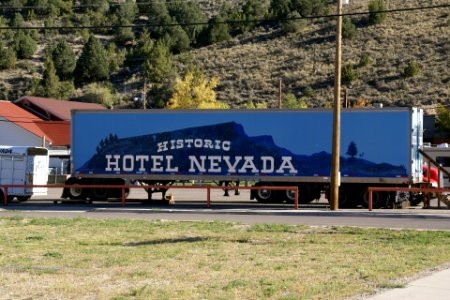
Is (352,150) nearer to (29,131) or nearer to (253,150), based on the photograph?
(253,150)

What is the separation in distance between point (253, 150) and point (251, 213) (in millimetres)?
4932

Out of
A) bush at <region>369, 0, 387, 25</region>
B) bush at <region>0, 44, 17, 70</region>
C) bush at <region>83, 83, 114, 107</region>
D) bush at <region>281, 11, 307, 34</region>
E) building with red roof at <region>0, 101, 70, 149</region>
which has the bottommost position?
building with red roof at <region>0, 101, 70, 149</region>

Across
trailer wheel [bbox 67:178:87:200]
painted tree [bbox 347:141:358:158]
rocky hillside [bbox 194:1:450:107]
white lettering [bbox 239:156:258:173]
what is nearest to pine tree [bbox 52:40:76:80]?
rocky hillside [bbox 194:1:450:107]

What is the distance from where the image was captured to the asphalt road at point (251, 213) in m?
25.8

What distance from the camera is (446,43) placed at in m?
89.2

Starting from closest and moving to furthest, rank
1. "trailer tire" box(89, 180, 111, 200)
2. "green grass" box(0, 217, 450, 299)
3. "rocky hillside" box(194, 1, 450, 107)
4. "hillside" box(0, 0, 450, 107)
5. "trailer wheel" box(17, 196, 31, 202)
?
"green grass" box(0, 217, 450, 299) → "trailer tire" box(89, 180, 111, 200) → "trailer wheel" box(17, 196, 31, 202) → "rocky hillside" box(194, 1, 450, 107) → "hillside" box(0, 0, 450, 107)

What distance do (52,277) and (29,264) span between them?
6.03 feet

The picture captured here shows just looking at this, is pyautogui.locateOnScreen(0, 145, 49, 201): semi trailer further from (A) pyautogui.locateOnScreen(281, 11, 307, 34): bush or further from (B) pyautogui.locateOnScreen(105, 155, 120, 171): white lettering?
(A) pyautogui.locateOnScreen(281, 11, 307, 34): bush

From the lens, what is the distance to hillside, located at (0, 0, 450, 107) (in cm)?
8288

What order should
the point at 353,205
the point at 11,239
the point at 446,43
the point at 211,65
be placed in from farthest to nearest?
the point at 211,65
the point at 446,43
the point at 353,205
the point at 11,239

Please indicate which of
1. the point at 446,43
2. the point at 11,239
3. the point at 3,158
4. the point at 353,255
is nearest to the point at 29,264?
the point at 11,239

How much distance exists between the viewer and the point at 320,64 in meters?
90.1

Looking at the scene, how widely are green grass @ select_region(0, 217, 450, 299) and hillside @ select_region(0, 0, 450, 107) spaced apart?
58623mm

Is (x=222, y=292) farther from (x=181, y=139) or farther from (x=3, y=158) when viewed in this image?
(x=3, y=158)
